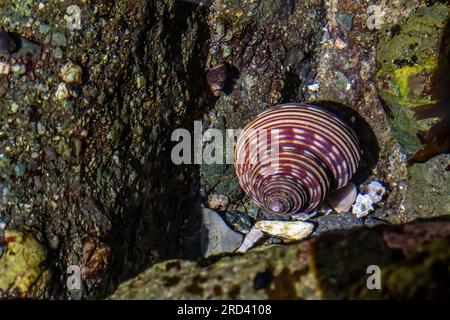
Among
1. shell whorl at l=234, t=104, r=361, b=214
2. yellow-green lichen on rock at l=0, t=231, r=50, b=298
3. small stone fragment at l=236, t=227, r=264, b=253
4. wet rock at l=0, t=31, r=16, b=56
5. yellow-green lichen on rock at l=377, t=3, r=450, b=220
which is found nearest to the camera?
yellow-green lichen on rock at l=0, t=231, r=50, b=298

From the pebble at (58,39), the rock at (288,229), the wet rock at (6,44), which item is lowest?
the rock at (288,229)

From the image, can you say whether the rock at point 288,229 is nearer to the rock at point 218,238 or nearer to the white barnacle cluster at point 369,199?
the rock at point 218,238

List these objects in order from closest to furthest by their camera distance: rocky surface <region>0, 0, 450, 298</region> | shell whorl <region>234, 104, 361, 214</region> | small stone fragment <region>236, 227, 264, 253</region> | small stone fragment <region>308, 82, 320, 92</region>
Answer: rocky surface <region>0, 0, 450, 298</region> → shell whorl <region>234, 104, 361, 214</region> → small stone fragment <region>236, 227, 264, 253</region> → small stone fragment <region>308, 82, 320, 92</region>

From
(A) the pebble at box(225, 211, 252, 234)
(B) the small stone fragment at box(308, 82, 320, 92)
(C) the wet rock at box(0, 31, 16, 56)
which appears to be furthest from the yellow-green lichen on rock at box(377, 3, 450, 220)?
(C) the wet rock at box(0, 31, 16, 56)

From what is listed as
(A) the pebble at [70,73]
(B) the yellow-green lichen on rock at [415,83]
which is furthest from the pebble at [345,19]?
(A) the pebble at [70,73]

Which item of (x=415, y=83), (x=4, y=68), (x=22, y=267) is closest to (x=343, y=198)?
(x=415, y=83)

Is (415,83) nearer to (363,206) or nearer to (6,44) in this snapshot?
(363,206)

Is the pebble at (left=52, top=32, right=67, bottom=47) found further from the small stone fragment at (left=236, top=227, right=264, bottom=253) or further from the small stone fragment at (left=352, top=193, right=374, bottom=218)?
the small stone fragment at (left=352, top=193, right=374, bottom=218)
